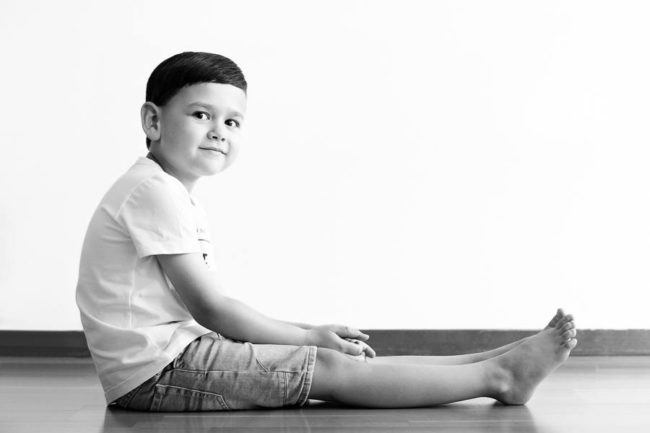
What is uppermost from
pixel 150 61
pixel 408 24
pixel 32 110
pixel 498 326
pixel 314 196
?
pixel 408 24

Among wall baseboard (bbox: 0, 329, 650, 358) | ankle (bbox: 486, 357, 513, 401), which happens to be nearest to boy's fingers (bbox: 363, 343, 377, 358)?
ankle (bbox: 486, 357, 513, 401)

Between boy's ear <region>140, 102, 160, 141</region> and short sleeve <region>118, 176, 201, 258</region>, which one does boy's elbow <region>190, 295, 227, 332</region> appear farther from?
boy's ear <region>140, 102, 160, 141</region>

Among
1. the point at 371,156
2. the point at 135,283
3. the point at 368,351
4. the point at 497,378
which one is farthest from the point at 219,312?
the point at 371,156

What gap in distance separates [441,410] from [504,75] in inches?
51.4

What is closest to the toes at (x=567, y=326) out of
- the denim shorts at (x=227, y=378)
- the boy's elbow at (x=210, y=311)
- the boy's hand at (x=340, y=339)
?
the boy's hand at (x=340, y=339)

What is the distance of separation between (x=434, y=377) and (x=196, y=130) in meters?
0.58

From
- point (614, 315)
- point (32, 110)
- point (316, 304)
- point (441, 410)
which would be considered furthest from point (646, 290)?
point (32, 110)

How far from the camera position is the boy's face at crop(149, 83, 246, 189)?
147 cm

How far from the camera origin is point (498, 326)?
7.91 ft

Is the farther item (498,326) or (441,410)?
(498,326)

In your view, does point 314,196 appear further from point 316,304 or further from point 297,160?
point 316,304

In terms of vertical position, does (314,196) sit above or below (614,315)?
above

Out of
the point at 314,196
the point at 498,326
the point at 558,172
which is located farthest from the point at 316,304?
the point at 558,172

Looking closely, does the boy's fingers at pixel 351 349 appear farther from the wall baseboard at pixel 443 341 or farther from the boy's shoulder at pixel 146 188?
the wall baseboard at pixel 443 341
